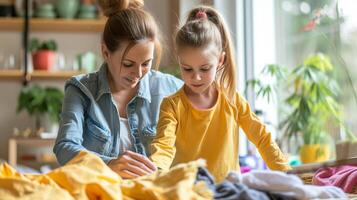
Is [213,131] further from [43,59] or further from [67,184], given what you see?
[43,59]

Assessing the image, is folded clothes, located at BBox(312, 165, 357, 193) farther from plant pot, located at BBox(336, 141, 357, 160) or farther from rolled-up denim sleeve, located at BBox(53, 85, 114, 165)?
rolled-up denim sleeve, located at BBox(53, 85, 114, 165)

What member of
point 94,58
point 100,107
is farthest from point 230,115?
point 94,58

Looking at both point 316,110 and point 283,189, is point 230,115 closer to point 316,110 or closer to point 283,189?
point 283,189

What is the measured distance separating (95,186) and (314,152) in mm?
2042

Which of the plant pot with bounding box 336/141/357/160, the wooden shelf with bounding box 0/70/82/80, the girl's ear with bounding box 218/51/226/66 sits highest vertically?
the girl's ear with bounding box 218/51/226/66

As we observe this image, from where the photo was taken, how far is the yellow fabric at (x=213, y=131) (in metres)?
1.70

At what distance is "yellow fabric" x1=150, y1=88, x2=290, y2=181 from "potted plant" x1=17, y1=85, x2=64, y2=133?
7.71 feet

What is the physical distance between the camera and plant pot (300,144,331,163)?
2.95m

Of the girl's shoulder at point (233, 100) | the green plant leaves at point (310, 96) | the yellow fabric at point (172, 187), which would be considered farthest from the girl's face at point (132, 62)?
the green plant leaves at point (310, 96)

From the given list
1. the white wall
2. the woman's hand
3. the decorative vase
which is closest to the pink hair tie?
the woman's hand

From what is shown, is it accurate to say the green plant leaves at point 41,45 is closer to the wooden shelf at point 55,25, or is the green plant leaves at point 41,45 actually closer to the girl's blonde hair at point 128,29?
the wooden shelf at point 55,25

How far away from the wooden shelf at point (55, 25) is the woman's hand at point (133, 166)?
276 centimetres

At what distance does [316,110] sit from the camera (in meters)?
2.96

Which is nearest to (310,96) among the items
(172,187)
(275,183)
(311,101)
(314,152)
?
(311,101)
